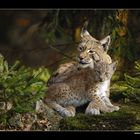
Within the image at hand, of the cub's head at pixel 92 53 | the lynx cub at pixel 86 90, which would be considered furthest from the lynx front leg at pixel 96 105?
the cub's head at pixel 92 53

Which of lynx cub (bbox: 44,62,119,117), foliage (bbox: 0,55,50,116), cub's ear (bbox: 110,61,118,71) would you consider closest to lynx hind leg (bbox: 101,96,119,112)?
lynx cub (bbox: 44,62,119,117)

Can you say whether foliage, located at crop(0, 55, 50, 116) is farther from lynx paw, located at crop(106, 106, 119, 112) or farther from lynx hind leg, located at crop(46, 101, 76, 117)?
lynx paw, located at crop(106, 106, 119, 112)

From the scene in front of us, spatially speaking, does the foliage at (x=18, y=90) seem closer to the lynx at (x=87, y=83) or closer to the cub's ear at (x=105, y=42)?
the lynx at (x=87, y=83)

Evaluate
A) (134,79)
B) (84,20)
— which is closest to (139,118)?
(134,79)

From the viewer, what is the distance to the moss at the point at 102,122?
545 centimetres

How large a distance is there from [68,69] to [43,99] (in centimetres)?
18

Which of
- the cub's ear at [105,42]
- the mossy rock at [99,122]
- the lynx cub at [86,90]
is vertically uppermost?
the cub's ear at [105,42]

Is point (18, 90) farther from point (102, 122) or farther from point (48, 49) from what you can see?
point (102, 122)

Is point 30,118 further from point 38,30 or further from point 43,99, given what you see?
point 38,30

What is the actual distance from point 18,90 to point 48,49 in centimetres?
30

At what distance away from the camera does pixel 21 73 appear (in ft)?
18.0

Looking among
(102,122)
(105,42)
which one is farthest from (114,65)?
(102,122)

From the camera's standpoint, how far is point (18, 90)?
544cm

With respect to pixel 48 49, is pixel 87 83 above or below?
below
